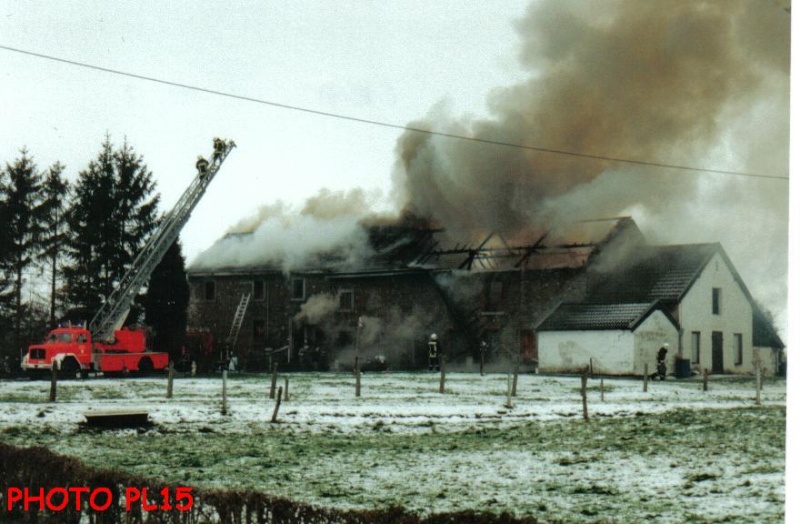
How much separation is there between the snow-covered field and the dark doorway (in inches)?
11.6

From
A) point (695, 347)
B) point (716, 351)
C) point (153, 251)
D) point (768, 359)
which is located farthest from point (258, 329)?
point (768, 359)

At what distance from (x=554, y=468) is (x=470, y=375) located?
457 cm

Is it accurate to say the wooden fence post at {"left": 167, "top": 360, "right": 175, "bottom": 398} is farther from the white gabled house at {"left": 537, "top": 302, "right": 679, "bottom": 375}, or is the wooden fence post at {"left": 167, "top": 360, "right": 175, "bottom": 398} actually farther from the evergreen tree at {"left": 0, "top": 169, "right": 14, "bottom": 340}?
the white gabled house at {"left": 537, "top": 302, "right": 679, "bottom": 375}

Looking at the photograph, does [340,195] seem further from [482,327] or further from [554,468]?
[554,468]

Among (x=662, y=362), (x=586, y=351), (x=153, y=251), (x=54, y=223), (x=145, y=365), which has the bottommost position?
(x=145, y=365)

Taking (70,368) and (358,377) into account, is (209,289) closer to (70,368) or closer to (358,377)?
(70,368)

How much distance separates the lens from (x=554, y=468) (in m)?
9.55

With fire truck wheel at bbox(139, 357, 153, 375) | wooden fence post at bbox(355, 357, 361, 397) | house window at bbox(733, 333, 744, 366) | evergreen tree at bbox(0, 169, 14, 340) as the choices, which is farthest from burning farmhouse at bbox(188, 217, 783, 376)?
evergreen tree at bbox(0, 169, 14, 340)

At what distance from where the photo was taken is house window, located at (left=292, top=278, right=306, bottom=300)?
639 inches

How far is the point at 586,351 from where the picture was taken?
12953 mm

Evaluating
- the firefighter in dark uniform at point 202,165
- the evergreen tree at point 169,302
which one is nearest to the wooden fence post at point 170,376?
the evergreen tree at point 169,302

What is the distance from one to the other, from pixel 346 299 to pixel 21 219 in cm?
508

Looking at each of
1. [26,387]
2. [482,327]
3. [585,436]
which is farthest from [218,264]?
[585,436]

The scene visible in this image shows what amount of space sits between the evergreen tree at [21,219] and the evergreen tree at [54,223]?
0.27ft
